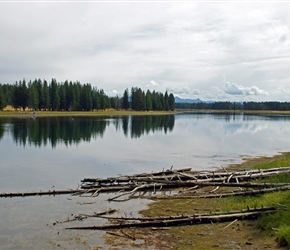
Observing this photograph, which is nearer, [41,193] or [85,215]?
[85,215]

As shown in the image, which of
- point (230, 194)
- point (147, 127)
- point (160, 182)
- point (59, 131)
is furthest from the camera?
point (147, 127)

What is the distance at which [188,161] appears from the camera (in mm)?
32625

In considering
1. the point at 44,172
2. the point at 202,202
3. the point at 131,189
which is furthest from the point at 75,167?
the point at 202,202

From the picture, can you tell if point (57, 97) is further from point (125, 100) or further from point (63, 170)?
point (63, 170)

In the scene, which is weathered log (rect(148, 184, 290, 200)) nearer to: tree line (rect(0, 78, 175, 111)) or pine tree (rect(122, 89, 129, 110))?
tree line (rect(0, 78, 175, 111))

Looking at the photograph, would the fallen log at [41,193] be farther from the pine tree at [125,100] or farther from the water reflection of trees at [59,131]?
the pine tree at [125,100]

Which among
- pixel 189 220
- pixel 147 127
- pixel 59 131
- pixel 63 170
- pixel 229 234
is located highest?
pixel 147 127

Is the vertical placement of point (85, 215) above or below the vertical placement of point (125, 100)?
below

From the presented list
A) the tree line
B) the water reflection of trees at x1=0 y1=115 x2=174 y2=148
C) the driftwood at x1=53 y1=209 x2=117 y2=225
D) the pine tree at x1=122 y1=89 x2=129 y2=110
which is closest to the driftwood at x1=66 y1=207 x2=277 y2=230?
the driftwood at x1=53 y1=209 x2=117 y2=225

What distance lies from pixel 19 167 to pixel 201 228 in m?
19.4

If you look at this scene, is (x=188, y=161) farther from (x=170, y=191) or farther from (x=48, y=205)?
(x=48, y=205)

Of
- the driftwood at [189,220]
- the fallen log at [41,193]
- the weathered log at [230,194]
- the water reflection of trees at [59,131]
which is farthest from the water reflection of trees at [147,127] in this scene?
the driftwood at [189,220]

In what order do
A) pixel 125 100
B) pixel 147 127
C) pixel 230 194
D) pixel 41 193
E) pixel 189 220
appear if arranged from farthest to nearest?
pixel 125 100 < pixel 147 127 < pixel 41 193 < pixel 230 194 < pixel 189 220

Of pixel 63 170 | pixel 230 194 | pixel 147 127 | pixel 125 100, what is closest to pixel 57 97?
pixel 125 100
